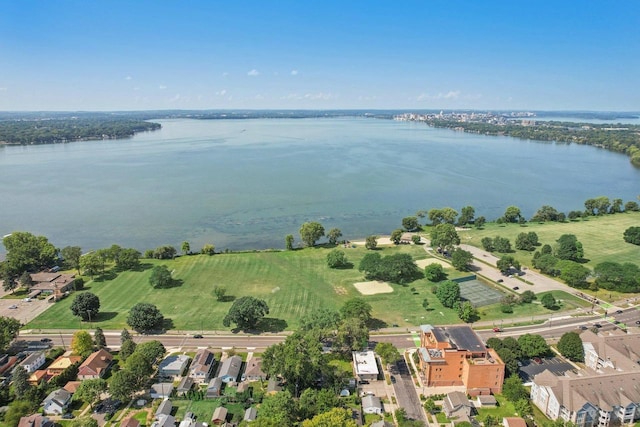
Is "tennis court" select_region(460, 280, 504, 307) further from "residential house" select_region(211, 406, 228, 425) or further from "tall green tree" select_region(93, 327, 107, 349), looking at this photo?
"tall green tree" select_region(93, 327, 107, 349)

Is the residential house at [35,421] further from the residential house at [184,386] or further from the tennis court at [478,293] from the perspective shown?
the tennis court at [478,293]

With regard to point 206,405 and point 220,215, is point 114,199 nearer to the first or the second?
point 220,215

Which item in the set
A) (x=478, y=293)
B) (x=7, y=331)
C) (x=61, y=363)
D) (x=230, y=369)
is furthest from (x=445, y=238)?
(x=7, y=331)

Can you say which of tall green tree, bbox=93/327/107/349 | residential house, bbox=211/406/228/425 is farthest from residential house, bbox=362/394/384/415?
tall green tree, bbox=93/327/107/349

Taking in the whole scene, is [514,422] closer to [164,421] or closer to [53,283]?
[164,421]

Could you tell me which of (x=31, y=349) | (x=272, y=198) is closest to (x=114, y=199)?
(x=272, y=198)

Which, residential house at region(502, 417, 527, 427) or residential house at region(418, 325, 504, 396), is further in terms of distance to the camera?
residential house at region(418, 325, 504, 396)

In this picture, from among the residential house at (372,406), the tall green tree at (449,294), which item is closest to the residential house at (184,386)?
the residential house at (372,406)
